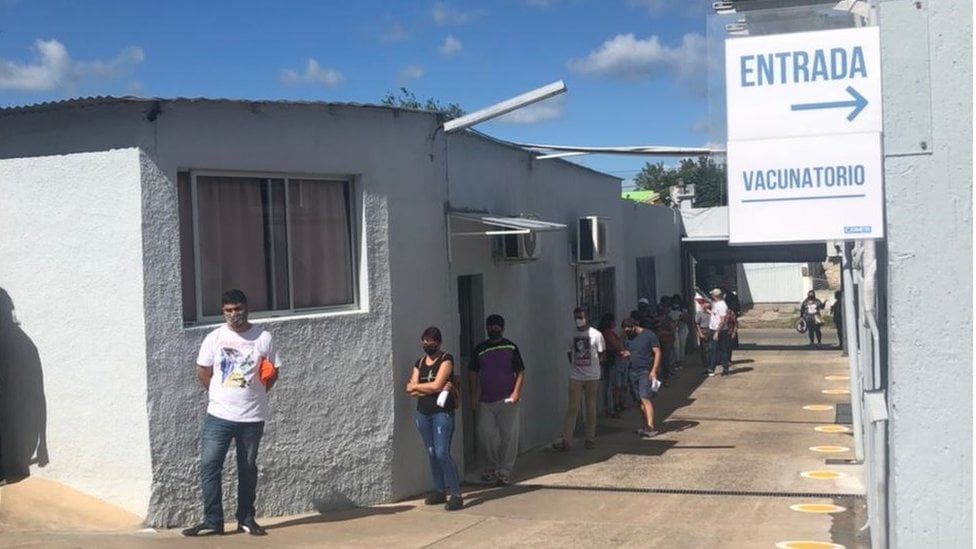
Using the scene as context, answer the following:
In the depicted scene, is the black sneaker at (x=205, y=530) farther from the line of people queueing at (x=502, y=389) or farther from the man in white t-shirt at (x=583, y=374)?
the man in white t-shirt at (x=583, y=374)

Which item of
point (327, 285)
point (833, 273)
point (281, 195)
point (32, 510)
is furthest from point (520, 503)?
point (833, 273)

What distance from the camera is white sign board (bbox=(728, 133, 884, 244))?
14.9ft

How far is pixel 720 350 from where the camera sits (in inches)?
843

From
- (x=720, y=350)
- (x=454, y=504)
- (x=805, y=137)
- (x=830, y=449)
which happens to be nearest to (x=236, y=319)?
(x=454, y=504)

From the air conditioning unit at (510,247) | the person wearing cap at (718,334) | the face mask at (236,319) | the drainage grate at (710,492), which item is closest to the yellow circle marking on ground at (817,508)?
the drainage grate at (710,492)

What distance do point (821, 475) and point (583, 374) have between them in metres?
3.05

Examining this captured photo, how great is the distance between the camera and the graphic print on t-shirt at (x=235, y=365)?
7.84m

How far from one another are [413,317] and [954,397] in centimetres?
619

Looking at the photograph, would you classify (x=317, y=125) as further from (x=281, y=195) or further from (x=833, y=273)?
(x=833, y=273)

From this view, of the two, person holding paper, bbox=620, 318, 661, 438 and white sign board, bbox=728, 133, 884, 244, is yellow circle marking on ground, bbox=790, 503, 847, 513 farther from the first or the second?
white sign board, bbox=728, 133, 884, 244

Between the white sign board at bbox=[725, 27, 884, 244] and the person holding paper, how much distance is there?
9.43 metres

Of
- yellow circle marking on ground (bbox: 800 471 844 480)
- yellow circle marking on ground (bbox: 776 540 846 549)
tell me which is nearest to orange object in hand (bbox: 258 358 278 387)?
yellow circle marking on ground (bbox: 776 540 846 549)

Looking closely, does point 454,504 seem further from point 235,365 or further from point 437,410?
point 235,365

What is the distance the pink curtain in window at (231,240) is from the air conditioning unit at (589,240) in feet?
23.3
